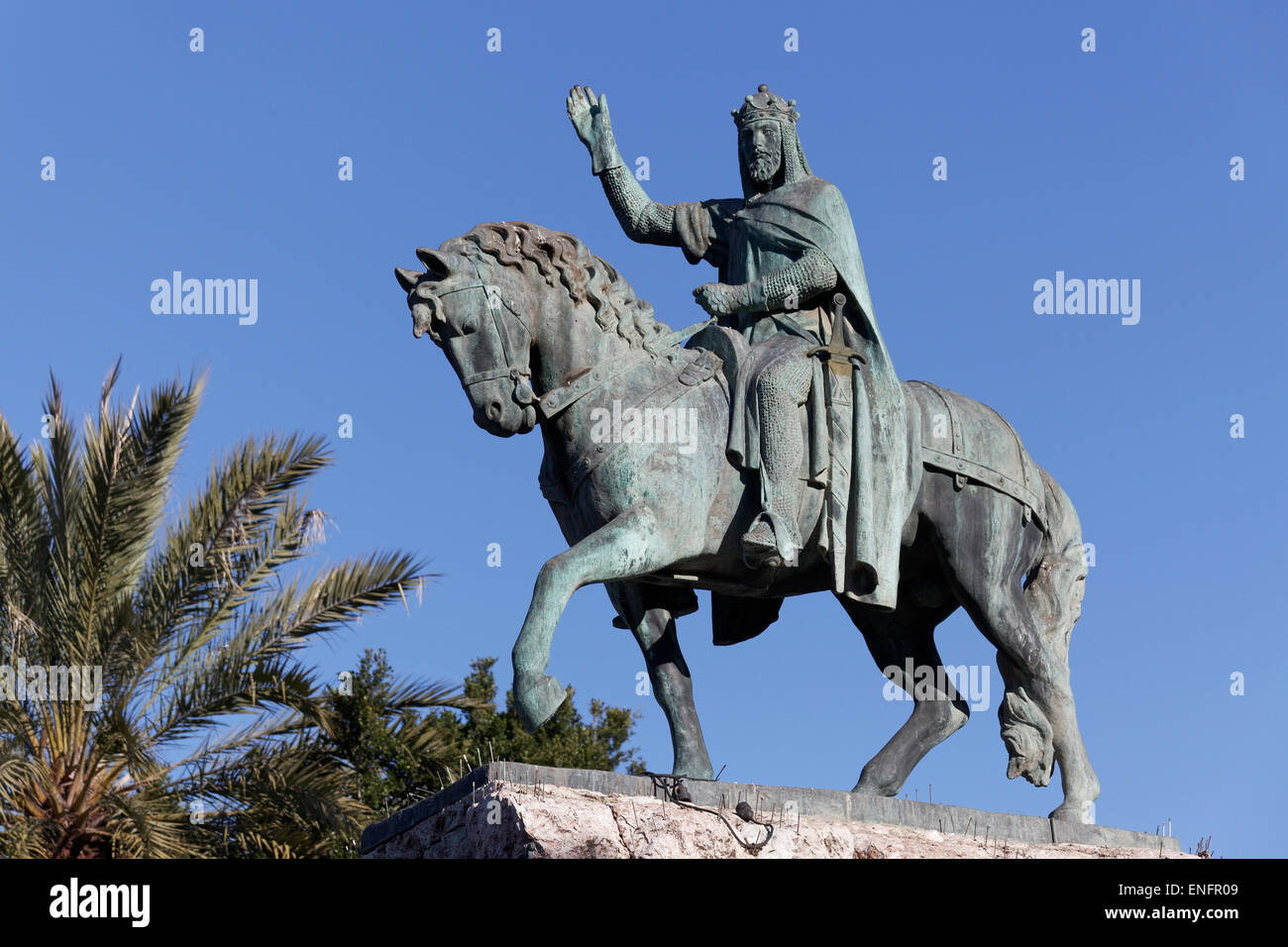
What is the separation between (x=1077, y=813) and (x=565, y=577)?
3054 millimetres

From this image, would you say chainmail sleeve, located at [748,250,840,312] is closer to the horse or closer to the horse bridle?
the horse

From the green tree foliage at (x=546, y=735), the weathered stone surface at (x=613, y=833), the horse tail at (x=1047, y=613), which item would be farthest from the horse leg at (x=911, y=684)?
the green tree foliage at (x=546, y=735)

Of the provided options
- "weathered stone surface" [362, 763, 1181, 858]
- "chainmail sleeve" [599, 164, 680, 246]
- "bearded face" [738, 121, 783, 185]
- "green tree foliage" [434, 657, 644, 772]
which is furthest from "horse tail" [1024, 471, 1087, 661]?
"green tree foliage" [434, 657, 644, 772]

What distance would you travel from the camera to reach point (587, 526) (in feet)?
33.7

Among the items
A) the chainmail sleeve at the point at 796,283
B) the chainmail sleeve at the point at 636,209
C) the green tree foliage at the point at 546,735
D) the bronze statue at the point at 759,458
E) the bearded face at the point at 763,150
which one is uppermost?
the bearded face at the point at 763,150

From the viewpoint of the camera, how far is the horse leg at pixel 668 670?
10367mm

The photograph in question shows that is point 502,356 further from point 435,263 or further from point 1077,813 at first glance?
point 1077,813

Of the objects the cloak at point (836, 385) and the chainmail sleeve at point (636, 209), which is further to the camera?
the chainmail sleeve at point (636, 209)

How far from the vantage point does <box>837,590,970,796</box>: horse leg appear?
35.6 feet

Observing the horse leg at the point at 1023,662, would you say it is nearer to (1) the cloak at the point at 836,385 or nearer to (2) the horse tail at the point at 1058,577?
(2) the horse tail at the point at 1058,577

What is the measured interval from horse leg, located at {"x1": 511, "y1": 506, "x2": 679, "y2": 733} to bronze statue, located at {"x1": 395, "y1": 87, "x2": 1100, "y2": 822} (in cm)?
1

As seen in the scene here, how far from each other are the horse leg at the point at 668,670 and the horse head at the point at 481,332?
117 centimetres

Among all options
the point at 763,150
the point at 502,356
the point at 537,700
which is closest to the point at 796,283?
the point at 763,150

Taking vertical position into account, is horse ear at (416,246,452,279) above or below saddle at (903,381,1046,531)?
above
